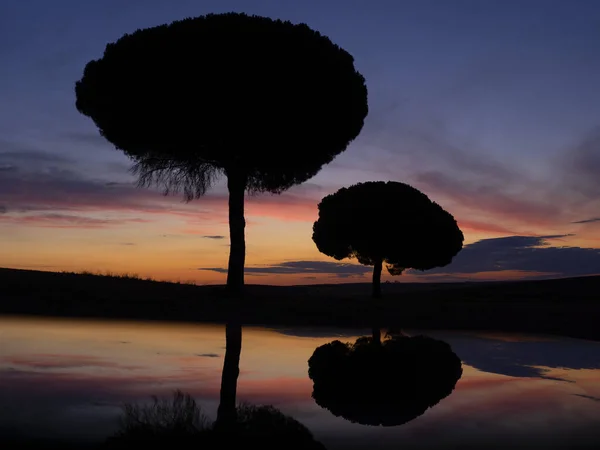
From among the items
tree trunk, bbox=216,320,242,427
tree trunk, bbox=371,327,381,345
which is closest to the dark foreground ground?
tree trunk, bbox=371,327,381,345

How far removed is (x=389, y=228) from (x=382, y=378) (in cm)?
3461

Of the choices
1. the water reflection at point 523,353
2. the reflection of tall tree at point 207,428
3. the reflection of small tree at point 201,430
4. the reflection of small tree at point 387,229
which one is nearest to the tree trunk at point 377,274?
the reflection of small tree at point 387,229

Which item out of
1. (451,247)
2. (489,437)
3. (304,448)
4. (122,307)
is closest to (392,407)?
(489,437)

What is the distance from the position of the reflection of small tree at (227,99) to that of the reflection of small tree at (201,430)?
67.3 feet

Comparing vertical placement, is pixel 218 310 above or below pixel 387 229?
below

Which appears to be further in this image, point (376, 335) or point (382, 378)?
point (376, 335)

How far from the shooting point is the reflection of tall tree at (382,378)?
21.7 ft

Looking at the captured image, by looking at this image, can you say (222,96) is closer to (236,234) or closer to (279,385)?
(236,234)

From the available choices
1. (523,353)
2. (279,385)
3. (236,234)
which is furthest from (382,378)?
(236,234)

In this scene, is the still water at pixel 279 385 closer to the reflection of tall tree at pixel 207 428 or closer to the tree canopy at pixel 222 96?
the reflection of tall tree at pixel 207 428

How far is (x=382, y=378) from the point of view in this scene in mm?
8742

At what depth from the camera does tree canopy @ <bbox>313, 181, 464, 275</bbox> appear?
43.1m

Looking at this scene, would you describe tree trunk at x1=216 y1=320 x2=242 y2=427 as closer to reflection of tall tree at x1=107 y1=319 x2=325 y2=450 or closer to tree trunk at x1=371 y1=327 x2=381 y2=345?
reflection of tall tree at x1=107 y1=319 x2=325 y2=450

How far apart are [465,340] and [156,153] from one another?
1817 cm
